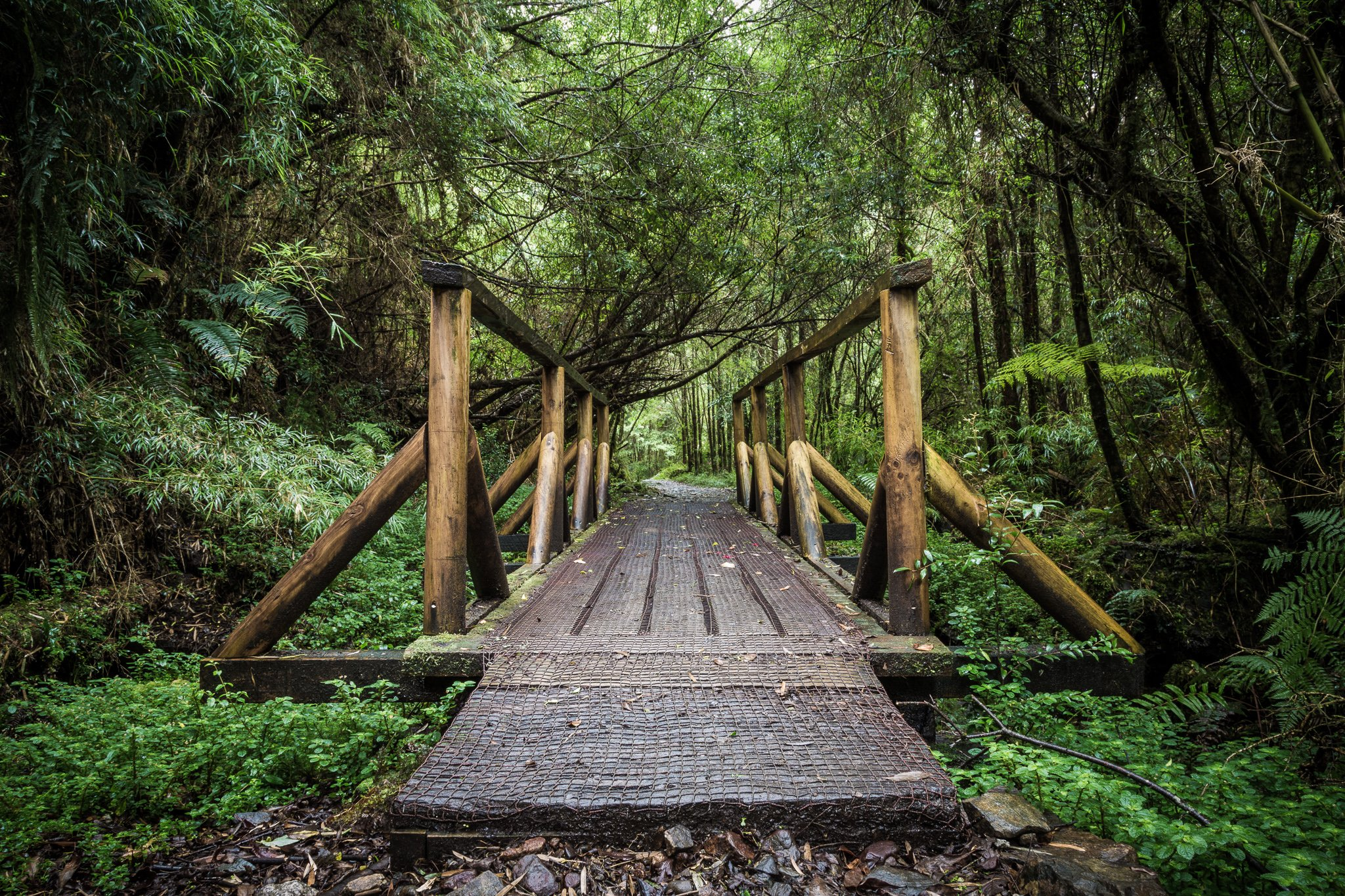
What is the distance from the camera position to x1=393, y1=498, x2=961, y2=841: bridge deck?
5.00 feet

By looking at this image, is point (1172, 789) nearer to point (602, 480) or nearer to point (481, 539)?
point (481, 539)

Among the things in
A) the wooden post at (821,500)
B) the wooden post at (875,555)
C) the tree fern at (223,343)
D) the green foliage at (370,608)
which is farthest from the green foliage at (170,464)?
the wooden post at (821,500)

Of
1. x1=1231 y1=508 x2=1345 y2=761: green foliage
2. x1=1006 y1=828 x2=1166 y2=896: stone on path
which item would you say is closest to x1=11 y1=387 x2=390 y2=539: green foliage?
x1=1006 y1=828 x2=1166 y2=896: stone on path

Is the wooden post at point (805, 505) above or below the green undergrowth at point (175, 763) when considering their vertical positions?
above

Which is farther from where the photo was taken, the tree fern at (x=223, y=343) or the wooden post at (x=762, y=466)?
the wooden post at (x=762, y=466)

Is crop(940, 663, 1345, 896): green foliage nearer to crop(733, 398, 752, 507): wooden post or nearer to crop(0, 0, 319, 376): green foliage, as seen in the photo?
crop(0, 0, 319, 376): green foliage

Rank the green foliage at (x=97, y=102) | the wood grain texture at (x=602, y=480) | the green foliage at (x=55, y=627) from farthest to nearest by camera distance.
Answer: the wood grain texture at (x=602, y=480), the green foliage at (x=55, y=627), the green foliage at (x=97, y=102)

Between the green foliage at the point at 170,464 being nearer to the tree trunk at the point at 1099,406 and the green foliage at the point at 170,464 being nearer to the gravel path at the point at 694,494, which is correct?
the tree trunk at the point at 1099,406

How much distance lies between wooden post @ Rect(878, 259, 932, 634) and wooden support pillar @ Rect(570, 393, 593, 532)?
3327 millimetres

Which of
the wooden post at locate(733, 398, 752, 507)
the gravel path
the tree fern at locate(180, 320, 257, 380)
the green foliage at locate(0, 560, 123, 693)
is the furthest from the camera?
the gravel path

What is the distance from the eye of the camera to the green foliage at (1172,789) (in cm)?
147

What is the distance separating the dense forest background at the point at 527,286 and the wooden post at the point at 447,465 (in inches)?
17.1

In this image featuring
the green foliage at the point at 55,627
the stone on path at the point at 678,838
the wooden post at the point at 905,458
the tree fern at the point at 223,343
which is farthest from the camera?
the tree fern at the point at 223,343

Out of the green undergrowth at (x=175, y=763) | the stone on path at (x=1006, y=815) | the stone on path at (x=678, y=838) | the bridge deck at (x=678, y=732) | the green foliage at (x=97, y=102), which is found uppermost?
the green foliage at (x=97, y=102)
